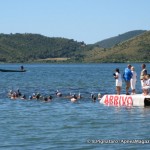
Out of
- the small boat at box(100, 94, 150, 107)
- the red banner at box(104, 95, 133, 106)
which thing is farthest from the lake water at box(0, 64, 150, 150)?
the small boat at box(100, 94, 150, 107)

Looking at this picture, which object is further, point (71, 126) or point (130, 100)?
point (130, 100)

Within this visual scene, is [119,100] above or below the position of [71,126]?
above

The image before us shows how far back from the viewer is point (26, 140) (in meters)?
21.3

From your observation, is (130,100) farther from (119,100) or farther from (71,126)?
(71,126)

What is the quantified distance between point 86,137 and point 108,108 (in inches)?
435

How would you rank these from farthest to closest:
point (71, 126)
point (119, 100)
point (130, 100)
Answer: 1. point (119, 100)
2. point (130, 100)
3. point (71, 126)

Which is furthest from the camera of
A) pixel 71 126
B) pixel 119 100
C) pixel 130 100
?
pixel 119 100

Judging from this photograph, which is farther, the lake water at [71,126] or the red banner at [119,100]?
the red banner at [119,100]

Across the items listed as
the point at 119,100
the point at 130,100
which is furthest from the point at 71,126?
the point at 119,100

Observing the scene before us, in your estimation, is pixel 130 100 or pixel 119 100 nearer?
pixel 130 100

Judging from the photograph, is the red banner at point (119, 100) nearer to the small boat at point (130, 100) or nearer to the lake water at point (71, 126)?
the small boat at point (130, 100)

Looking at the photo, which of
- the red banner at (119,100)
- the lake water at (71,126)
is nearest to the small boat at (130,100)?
the red banner at (119,100)

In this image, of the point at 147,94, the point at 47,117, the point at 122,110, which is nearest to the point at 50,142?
the point at 47,117

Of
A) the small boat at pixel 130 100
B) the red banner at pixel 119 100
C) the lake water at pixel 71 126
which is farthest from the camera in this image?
the red banner at pixel 119 100
